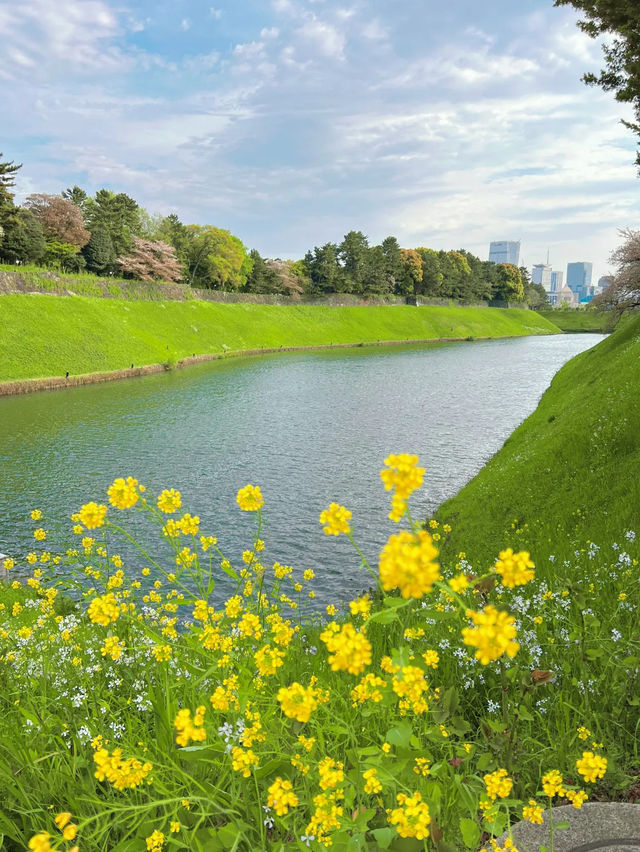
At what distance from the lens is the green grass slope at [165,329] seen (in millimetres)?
41625

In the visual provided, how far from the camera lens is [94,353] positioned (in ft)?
147

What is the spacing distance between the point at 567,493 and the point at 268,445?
15.0 meters

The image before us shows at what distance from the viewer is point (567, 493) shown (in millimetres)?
11297

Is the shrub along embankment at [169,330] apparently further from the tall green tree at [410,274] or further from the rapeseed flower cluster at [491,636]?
the rapeseed flower cluster at [491,636]

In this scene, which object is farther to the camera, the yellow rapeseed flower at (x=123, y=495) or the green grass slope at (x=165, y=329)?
the green grass slope at (x=165, y=329)

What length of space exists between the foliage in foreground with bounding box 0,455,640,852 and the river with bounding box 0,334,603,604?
24.8ft

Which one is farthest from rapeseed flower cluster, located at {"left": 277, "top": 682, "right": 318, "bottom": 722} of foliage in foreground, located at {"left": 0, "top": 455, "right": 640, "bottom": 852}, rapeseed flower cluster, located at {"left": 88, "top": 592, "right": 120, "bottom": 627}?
rapeseed flower cluster, located at {"left": 88, "top": 592, "right": 120, "bottom": 627}

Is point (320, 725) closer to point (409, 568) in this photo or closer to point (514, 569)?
point (514, 569)

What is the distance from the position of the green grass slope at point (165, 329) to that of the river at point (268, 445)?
5.80 m

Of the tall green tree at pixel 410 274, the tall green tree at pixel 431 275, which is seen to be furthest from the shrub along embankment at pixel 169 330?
the tall green tree at pixel 431 275

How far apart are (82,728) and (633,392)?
51.0ft

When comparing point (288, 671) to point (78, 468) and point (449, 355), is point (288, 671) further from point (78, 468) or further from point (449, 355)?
point (449, 355)

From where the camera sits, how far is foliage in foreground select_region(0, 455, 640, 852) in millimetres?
2023

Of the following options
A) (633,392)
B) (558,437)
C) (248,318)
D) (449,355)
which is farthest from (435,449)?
(248,318)
